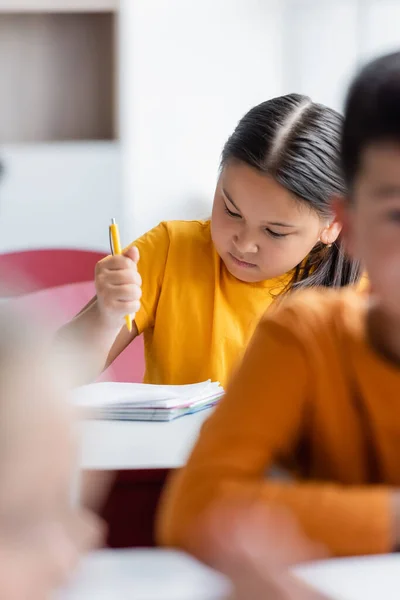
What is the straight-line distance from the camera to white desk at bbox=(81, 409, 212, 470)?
1.10m

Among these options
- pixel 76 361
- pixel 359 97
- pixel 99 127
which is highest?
pixel 359 97

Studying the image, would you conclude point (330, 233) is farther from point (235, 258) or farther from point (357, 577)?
point (357, 577)

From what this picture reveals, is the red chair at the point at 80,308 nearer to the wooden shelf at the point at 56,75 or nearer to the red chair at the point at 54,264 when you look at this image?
the red chair at the point at 54,264

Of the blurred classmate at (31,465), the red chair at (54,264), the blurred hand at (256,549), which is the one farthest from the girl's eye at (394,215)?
the red chair at (54,264)

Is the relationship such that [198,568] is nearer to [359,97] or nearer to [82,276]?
[359,97]

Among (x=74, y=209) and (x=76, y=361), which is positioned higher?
(x=76, y=361)

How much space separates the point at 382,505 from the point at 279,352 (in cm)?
17

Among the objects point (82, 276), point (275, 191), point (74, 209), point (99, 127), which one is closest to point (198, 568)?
point (275, 191)

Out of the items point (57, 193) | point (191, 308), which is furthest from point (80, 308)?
point (57, 193)

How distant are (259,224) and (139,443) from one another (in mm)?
478

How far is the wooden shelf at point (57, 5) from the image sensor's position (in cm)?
333

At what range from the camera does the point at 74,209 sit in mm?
3469

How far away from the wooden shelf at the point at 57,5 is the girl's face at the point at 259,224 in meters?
2.02

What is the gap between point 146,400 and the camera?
133 centimetres
